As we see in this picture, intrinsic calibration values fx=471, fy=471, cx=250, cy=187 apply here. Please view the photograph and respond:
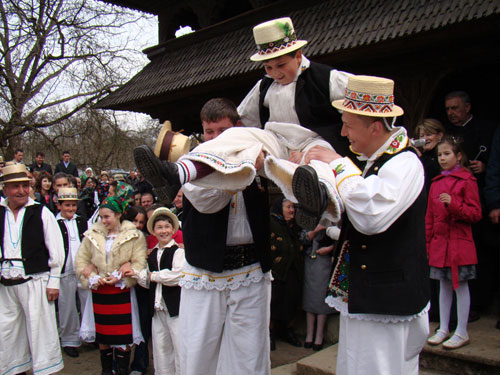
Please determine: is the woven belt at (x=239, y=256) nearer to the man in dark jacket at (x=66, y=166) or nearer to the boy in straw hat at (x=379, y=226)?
the boy in straw hat at (x=379, y=226)

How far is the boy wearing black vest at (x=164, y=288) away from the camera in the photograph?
4184 mm

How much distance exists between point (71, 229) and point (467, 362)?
4.26 meters

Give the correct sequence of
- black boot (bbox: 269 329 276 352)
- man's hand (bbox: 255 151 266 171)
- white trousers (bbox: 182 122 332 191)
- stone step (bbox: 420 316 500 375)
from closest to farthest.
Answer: white trousers (bbox: 182 122 332 191) → man's hand (bbox: 255 151 266 171) → stone step (bbox: 420 316 500 375) → black boot (bbox: 269 329 276 352)

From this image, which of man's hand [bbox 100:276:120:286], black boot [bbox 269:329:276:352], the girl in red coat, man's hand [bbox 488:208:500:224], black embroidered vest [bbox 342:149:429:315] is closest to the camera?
black embroidered vest [bbox 342:149:429:315]

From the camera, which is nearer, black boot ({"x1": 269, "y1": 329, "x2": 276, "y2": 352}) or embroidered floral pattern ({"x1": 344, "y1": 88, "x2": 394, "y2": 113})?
embroidered floral pattern ({"x1": 344, "y1": 88, "x2": 394, "y2": 113})

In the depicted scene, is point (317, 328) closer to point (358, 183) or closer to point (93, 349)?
point (93, 349)

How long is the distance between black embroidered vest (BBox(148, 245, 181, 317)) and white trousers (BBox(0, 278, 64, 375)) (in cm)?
99

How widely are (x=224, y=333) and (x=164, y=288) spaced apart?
5.92 feet

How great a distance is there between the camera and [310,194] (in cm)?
181

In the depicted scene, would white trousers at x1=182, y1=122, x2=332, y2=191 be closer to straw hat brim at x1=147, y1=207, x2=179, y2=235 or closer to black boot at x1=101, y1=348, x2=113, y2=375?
straw hat brim at x1=147, y1=207, x2=179, y2=235

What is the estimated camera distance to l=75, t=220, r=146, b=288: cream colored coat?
14.7ft

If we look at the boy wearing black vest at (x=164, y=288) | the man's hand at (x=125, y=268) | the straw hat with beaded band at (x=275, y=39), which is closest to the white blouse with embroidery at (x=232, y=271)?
the straw hat with beaded band at (x=275, y=39)

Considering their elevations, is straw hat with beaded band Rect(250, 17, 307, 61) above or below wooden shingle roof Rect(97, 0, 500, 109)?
below

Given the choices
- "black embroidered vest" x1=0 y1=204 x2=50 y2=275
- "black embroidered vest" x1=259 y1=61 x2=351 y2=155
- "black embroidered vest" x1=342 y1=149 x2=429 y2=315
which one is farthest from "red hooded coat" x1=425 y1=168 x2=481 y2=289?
"black embroidered vest" x1=0 y1=204 x2=50 y2=275
